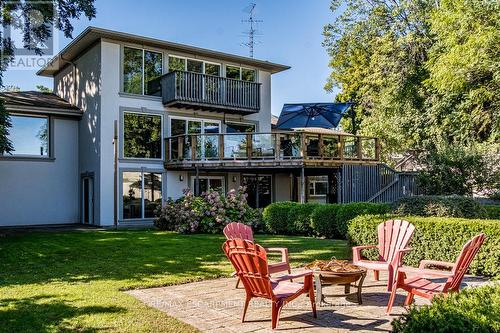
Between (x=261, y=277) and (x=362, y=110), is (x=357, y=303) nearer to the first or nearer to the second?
(x=261, y=277)

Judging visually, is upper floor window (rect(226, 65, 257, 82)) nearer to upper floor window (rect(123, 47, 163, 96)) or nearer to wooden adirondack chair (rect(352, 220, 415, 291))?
upper floor window (rect(123, 47, 163, 96))

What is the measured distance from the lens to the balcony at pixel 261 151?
16422 millimetres

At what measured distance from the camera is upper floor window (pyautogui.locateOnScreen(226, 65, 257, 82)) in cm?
1992

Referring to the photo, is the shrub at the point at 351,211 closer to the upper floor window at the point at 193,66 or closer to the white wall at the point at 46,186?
the upper floor window at the point at 193,66

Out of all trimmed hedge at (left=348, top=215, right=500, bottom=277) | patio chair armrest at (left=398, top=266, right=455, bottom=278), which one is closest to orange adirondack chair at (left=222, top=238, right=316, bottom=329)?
patio chair armrest at (left=398, top=266, right=455, bottom=278)

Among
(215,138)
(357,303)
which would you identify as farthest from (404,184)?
(357,303)

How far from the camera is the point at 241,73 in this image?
20188 millimetres

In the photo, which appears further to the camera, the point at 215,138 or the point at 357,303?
the point at 215,138

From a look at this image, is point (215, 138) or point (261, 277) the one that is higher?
point (215, 138)

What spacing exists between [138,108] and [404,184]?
36.6 ft

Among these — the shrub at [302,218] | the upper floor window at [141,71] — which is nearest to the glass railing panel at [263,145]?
the shrub at [302,218]

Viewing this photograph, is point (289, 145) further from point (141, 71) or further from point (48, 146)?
point (48, 146)

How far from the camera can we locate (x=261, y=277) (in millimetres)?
4715

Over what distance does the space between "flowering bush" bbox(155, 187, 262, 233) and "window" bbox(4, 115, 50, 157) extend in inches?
226
